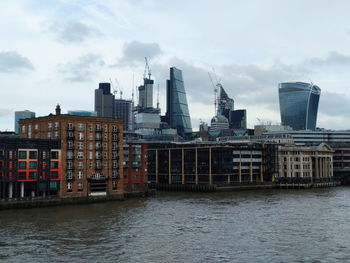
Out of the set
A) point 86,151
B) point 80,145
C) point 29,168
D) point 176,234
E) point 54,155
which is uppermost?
point 80,145

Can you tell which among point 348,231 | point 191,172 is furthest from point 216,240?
point 191,172

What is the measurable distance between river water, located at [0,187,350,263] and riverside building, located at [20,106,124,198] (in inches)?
447

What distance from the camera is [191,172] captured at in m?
190

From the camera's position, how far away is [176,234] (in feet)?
255

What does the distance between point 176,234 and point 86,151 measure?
60.2 meters

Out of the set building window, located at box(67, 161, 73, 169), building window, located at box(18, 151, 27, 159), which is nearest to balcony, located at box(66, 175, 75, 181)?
building window, located at box(67, 161, 73, 169)

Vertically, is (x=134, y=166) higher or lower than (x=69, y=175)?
higher

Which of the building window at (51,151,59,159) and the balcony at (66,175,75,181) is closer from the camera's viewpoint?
the building window at (51,151,59,159)

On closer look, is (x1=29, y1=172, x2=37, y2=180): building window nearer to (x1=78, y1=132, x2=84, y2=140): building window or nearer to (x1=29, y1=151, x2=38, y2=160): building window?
(x1=29, y1=151, x2=38, y2=160): building window

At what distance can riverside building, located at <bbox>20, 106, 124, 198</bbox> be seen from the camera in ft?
416

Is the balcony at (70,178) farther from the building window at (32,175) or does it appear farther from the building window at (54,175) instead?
the building window at (32,175)

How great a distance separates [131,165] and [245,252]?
92181mm

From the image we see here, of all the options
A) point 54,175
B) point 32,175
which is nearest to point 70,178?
point 54,175

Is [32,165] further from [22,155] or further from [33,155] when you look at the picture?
[22,155]
